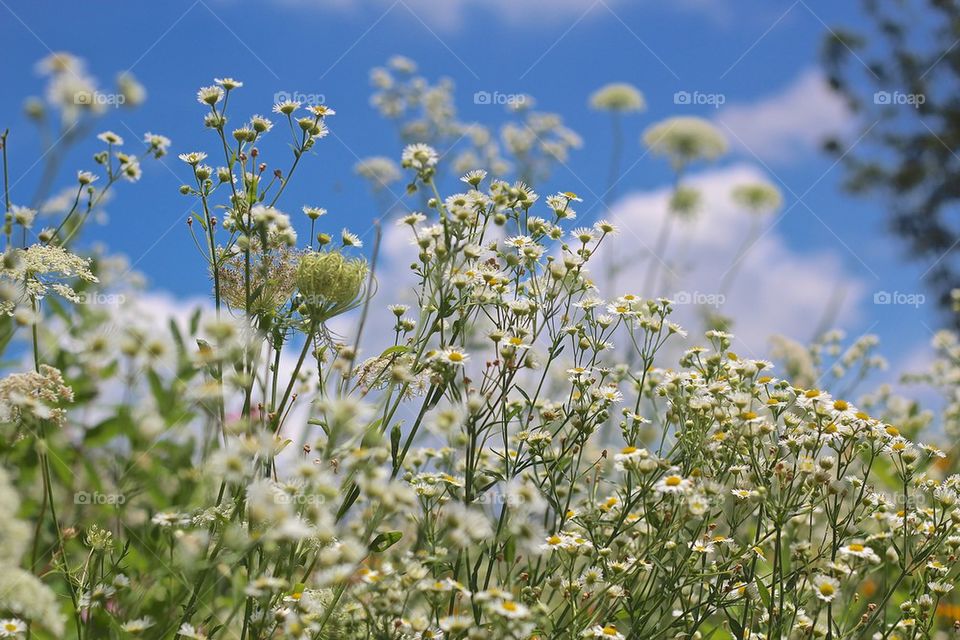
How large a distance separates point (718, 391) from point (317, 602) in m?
1.07

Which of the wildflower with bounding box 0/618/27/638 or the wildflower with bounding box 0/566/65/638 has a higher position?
the wildflower with bounding box 0/566/65/638

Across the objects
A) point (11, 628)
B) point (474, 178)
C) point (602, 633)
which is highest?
point (474, 178)

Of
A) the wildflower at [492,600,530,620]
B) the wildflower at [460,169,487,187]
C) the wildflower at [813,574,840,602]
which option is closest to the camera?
the wildflower at [492,600,530,620]

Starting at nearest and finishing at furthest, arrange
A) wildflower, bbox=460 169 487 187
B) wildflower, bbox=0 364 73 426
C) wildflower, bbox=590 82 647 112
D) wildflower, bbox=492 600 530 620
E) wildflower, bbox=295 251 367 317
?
1. wildflower, bbox=492 600 530 620
2. wildflower, bbox=0 364 73 426
3. wildflower, bbox=295 251 367 317
4. wildflower, bbox=460 169 487 187
5. wildflower, bbox=590 82 647 112

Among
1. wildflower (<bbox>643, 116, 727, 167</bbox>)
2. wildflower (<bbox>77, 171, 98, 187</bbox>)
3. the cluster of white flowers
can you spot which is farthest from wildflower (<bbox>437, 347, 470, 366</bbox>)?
wildflower (<bbox>643, 116, 727, 167</bbox>)

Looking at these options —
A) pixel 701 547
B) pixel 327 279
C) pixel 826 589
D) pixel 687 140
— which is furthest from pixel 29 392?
pixel 687 140

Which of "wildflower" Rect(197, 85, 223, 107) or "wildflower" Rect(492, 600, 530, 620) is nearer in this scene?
"wildflower" Rect(492, 600, 530, 620)

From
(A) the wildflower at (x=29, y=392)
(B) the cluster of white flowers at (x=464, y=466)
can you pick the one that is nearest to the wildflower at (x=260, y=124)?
(B) the cluster of white flowers at (x=464, y=466)

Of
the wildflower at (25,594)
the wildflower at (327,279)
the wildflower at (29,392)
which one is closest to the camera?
the wildflower at (25,594)

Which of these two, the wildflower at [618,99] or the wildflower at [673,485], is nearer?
the wildflower at [673,485]

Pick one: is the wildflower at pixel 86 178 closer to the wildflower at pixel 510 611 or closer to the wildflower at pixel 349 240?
the wildflower at pixel 349 240

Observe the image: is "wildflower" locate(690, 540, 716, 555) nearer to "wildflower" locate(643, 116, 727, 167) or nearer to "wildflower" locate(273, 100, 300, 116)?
"wildflower" locate(273, 100, 300, 116)

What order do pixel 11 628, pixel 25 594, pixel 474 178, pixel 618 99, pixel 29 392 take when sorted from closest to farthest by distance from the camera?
pixel 25 594, pixel 11 628, pixel 29 392, pixel 474 178, pixel 618 99

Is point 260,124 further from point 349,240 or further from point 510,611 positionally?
point 510,611
